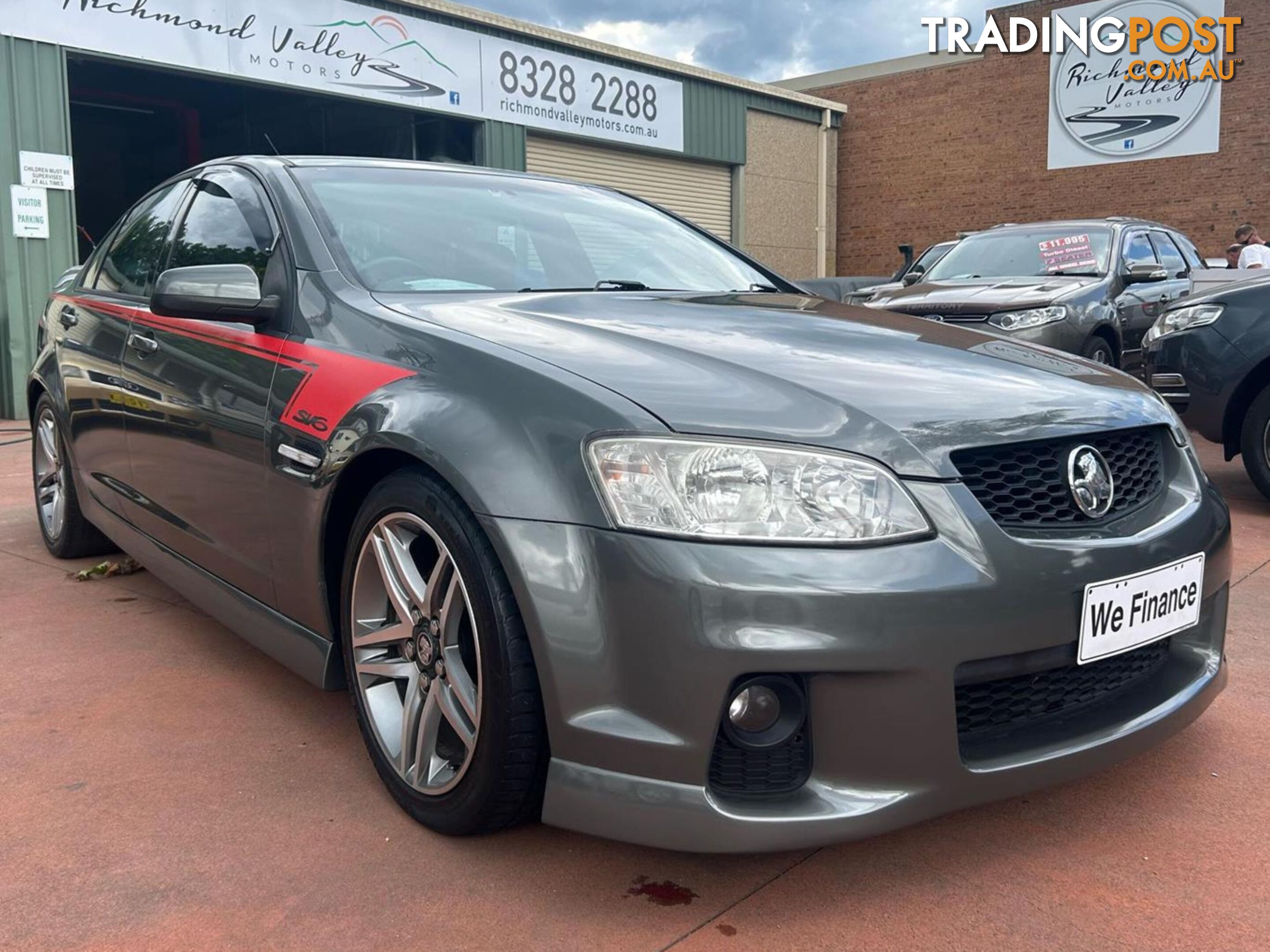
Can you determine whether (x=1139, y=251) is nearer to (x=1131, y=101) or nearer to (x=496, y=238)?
(x=496, y=238)

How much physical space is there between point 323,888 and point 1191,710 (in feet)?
5.42

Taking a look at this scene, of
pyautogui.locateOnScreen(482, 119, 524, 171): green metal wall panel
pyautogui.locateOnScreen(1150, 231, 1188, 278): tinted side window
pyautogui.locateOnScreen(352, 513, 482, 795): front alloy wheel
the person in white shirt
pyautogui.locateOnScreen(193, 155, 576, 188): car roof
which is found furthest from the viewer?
pyautogui.locateOnScreen(482, 119, 524, 171): green metal wall panel

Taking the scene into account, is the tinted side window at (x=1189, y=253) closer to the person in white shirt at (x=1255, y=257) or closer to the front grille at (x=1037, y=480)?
the person in white shirt at (x=1255, y=257)

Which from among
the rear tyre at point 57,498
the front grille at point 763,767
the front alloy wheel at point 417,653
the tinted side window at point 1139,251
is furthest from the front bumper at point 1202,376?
the rear tyre at point 57,498

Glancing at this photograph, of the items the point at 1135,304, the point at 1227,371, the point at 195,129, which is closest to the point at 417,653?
the point at 1227,371

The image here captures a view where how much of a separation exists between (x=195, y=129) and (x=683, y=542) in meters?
18.5

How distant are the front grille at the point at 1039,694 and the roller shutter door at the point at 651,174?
12500mm

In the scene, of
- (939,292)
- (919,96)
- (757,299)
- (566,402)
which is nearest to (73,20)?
(939,292)

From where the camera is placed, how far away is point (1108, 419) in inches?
83.8

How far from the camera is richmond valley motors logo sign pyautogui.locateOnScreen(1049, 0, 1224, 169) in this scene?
60.2 ft

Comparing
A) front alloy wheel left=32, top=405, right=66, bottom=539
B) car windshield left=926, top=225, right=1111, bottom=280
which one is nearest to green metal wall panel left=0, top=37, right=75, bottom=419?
front alloy wheel left=32, top=405, right=66, bottom=539

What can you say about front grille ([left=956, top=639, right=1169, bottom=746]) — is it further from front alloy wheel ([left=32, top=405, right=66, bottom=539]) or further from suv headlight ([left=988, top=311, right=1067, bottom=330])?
suv headlight ([left=988, top=311, right=1067, bottom=330])

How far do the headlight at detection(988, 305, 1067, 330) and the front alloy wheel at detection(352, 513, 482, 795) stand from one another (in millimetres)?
5743

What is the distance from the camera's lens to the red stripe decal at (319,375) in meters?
2.21
